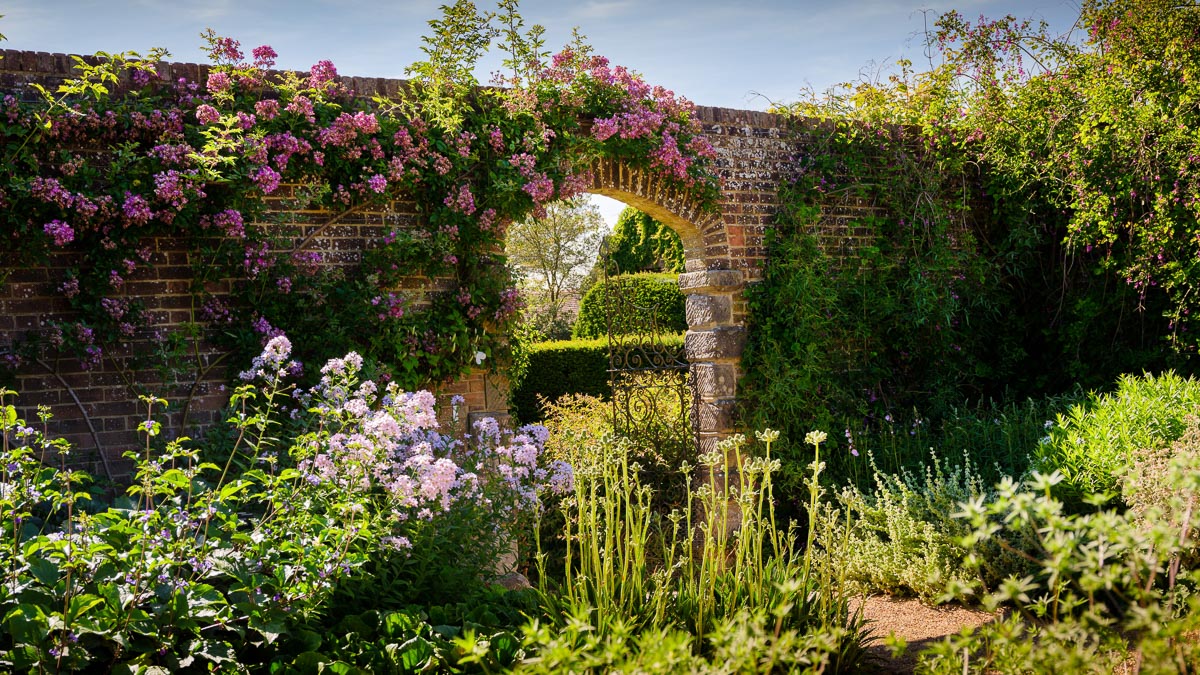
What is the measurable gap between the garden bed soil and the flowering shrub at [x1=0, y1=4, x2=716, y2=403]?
2268 mm

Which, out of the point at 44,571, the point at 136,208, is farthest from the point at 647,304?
the point at 44,571

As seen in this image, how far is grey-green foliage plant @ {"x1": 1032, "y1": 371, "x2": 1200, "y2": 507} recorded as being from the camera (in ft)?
13.6

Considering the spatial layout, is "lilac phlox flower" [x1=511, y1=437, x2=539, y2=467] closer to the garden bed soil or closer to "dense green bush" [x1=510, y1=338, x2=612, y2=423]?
the garden bed soil

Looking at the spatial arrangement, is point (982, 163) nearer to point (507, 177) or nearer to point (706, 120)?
point (706, 120)

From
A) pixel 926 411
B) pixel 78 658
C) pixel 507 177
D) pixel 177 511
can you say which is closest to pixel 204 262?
pixel 507 177

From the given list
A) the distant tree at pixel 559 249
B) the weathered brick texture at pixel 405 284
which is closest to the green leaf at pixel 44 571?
the weathered brick texture at pixel 405 284

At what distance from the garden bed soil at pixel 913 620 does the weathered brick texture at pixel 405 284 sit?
1657 millimetres

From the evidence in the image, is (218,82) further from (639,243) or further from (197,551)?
(639,243)

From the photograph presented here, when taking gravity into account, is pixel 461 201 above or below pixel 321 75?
below

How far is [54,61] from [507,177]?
6.72 feet

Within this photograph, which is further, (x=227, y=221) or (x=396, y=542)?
(x=227, y=221)

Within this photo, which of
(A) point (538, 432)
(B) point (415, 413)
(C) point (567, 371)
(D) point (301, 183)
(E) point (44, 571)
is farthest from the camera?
(C) point (567, 371)

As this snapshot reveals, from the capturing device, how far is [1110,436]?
14.1 feet

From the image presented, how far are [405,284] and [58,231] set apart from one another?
1.53 meters
